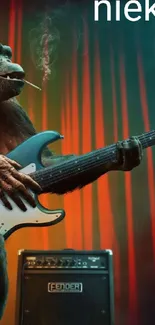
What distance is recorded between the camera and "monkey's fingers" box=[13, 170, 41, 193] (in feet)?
4.50

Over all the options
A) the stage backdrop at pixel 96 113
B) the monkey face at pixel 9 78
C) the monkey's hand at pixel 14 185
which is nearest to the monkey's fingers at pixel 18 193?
the monkey's hand at pixel 14 185

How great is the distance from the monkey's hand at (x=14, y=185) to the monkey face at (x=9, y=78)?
0.32 m

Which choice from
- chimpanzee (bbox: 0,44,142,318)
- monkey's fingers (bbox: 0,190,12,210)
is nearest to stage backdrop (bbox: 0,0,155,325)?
chimpanzee (bbox: 0,44,142,318)

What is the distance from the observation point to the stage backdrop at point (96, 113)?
145 cm

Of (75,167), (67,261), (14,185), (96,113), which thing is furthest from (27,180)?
(96,113)

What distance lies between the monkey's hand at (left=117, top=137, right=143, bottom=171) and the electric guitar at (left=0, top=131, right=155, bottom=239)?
27 mm

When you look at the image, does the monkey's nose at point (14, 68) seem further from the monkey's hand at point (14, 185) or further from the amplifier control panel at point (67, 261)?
the amplifier control panel at point (67, 261)

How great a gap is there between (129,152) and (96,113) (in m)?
0.27

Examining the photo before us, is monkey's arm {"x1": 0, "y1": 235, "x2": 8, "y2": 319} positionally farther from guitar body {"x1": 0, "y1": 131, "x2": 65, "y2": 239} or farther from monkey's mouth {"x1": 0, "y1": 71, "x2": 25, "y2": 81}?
monkey's mouth {"x1": 0, "y1": 71, "x2": 25, "y2": 81}

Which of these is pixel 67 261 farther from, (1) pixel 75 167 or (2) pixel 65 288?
(1) pixel 75 167

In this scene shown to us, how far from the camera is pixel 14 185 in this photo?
135 cm

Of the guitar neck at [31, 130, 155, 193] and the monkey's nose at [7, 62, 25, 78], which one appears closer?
the guitar neck at [31, 130, 155, 193]

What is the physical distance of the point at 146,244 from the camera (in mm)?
1472

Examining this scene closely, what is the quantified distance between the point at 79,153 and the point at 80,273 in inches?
18.7
